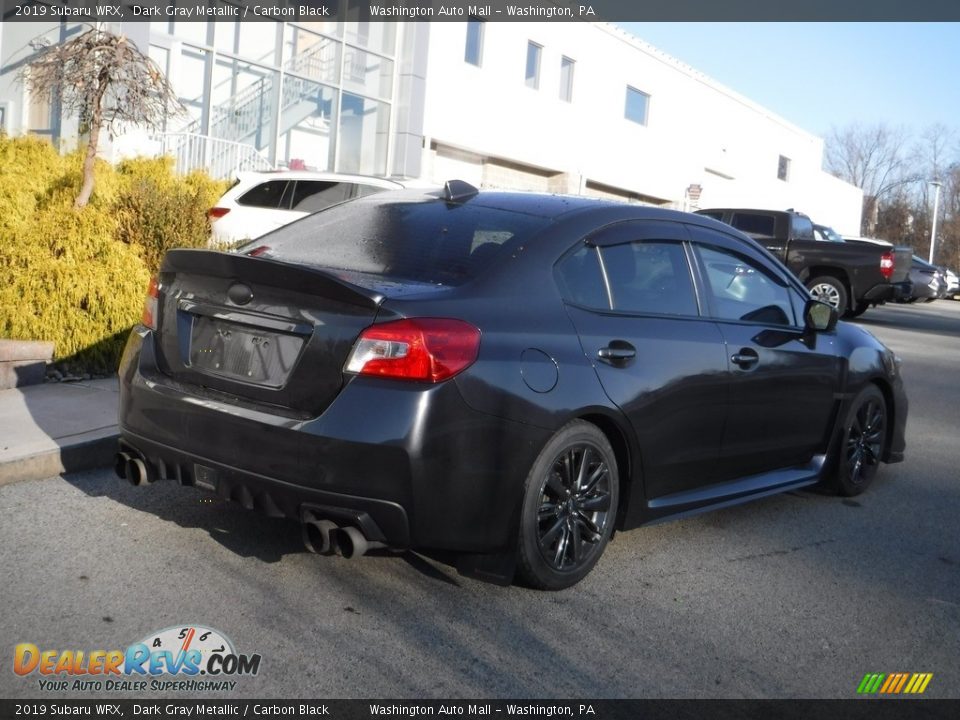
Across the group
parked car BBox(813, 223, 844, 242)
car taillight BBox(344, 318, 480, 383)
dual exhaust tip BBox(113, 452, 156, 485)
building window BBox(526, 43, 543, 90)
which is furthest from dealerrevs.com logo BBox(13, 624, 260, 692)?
building window BBox(526, 43, 543, 90)

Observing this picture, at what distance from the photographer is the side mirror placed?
5949mm

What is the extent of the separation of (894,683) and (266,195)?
10.5 metres

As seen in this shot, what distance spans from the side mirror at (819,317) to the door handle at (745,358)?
0.75 meters

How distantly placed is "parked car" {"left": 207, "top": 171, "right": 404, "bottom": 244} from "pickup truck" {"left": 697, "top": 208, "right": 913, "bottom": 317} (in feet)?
27.2

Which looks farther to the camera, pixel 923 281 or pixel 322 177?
pixel 923 281

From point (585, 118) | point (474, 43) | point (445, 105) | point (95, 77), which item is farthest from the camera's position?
point (585, 118)

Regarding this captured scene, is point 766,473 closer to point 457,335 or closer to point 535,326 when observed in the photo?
point 535,326

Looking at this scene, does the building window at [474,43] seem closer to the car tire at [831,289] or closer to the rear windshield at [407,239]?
the car tire at [831,289]

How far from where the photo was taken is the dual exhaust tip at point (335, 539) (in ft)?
12.7

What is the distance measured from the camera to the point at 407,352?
3.85m

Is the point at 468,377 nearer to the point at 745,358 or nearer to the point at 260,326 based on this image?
the point at 260,326

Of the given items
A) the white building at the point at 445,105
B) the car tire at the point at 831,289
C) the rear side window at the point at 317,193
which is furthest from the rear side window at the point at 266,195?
the car tire at the point at 831,289

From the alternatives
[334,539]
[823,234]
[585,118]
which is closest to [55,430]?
[334,539]

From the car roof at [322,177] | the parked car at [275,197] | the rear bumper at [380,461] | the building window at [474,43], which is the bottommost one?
the rear bumper at [380,461]
